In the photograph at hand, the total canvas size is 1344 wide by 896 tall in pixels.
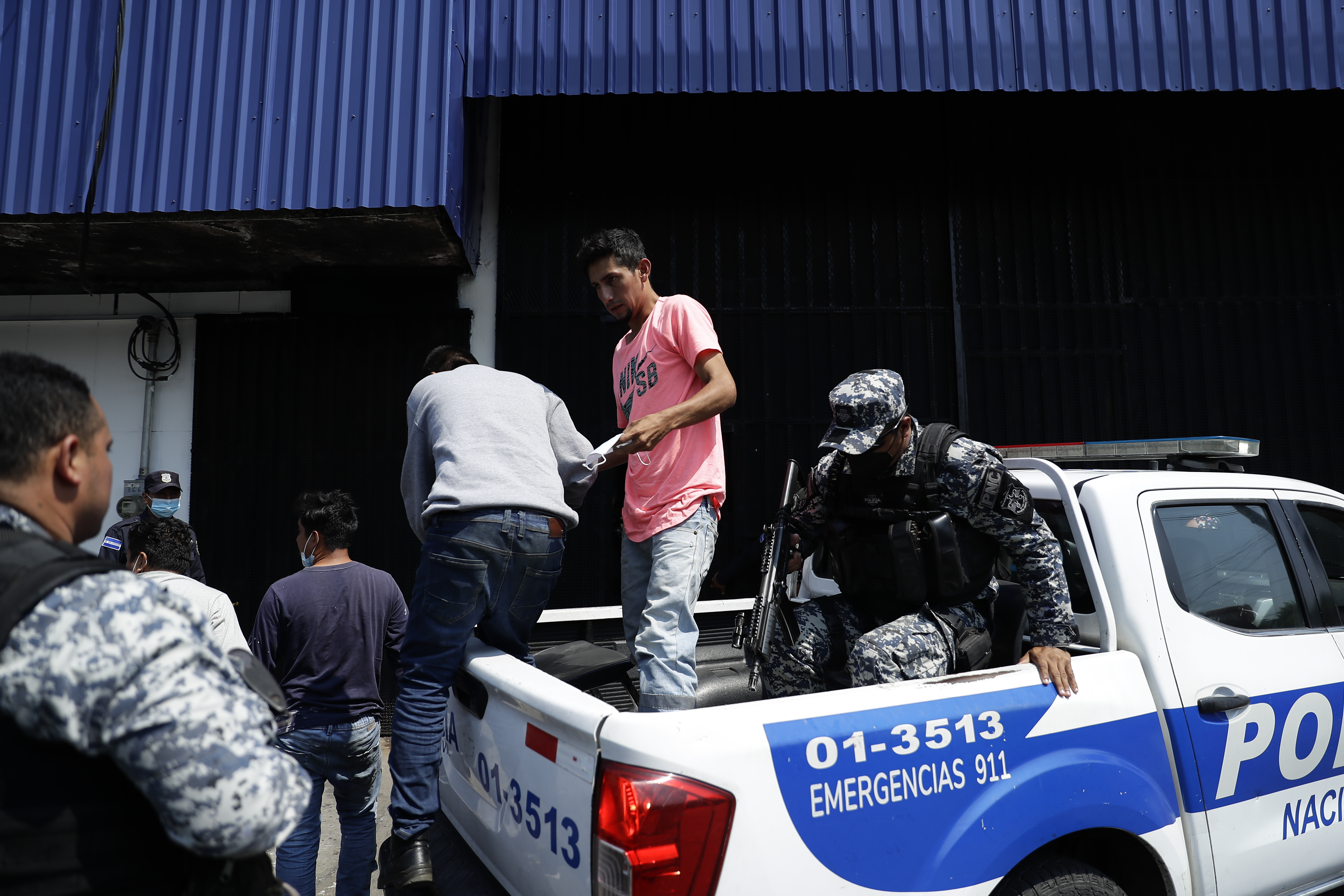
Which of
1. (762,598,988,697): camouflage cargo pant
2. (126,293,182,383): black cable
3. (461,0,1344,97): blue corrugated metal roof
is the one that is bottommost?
(762,598,988,697): camouflage cargo pant

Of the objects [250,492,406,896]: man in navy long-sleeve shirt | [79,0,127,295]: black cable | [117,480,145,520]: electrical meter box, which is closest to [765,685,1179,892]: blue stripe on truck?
[250,492,406,896]: man in navy long-sleeve shirt

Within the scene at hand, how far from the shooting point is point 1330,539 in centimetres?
283

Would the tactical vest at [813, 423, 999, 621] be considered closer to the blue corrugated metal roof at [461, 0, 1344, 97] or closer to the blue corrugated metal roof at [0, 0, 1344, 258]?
the blue corrugated metal roof at [0, 0, 1344, 258]

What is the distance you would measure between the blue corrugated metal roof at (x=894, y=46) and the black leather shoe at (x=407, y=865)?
5.19 m

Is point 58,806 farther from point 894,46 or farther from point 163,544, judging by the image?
point 894,46

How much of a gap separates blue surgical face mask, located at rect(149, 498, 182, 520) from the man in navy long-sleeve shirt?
7.79 feet

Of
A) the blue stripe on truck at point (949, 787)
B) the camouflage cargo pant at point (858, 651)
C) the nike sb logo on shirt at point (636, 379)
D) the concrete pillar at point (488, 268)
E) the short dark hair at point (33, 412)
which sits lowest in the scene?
the blue stripe on truck at point (949, 787)

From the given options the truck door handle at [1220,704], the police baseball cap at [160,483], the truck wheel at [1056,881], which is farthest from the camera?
the police baseball cap at [160,483]

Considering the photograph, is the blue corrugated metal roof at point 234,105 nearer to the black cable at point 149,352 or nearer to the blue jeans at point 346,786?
the black cable at point 149,352

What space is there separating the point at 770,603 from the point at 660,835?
1297mm

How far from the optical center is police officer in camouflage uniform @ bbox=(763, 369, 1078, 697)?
2.38 m

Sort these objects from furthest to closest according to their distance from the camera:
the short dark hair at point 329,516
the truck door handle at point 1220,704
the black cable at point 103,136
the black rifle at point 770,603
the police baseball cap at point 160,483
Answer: the black cable at point 103,136 → the police baseball cap at point 160,483 → the short dark hair at point 329,516 → the black rifle at point 770,603 → the truck door handle at point 1220,704

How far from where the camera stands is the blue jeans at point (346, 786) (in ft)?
9.51

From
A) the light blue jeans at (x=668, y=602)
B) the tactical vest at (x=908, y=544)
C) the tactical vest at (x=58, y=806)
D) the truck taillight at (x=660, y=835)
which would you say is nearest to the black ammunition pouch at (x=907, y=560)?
the tactical vest at (x=908, y=544)
